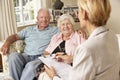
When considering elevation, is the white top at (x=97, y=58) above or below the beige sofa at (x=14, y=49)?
above

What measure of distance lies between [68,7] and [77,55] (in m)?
3.03

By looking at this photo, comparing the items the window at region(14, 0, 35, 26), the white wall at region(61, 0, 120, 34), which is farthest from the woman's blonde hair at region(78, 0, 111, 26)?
the window at region(14, 0, 35, 26)

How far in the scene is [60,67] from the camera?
2043mm

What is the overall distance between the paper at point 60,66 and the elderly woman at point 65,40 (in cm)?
30

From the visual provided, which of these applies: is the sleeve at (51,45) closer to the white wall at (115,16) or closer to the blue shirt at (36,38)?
the blue shirt at (36,38)

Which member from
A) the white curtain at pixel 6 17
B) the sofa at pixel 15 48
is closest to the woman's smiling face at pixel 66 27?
the sofa at pixel 15 48

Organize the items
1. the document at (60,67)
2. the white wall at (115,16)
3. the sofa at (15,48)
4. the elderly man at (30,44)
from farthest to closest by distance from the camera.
→ the white wall at (115,16), the sofa at (15,48), the elderly man at (30,44), the document at (60,67)

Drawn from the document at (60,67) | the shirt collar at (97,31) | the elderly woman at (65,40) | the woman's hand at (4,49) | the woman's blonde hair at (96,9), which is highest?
the woman's blonde hair at (96,9)

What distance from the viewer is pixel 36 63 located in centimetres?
248

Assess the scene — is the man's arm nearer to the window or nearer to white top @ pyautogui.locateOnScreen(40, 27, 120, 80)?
the window

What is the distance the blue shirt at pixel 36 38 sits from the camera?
2.83 meters

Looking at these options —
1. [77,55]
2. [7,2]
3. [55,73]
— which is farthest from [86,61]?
[7,2]

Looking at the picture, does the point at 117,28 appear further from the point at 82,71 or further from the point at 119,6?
the point at 82,71

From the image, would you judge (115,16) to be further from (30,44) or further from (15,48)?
(15,48)
